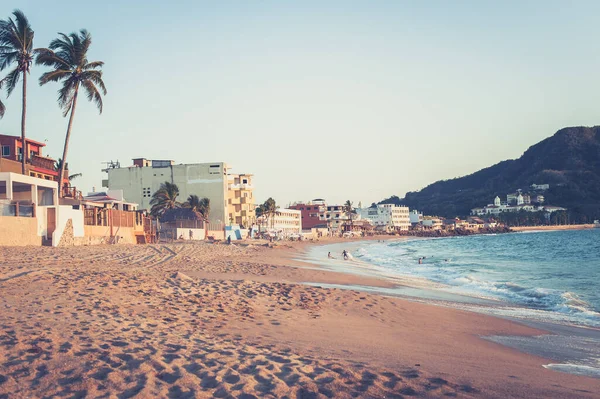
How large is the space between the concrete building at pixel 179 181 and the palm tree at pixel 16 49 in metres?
47.9

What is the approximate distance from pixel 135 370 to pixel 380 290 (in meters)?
13.6

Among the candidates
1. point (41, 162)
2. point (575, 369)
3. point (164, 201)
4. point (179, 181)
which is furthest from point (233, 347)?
point (179, 181)

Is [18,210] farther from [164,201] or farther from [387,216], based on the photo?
[387,216]

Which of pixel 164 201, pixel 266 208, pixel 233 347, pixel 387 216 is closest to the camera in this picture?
pixel 233 347

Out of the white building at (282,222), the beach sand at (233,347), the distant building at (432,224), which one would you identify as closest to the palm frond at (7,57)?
the beach sand at (233,347)

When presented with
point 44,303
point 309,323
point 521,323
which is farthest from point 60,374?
point 521,323

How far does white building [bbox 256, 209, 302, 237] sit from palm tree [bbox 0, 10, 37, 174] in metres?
60.5

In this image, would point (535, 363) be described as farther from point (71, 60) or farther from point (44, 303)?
point (71, 60)

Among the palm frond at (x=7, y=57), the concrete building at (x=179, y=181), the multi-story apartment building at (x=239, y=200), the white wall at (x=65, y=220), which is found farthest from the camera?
the multi-story apartment building at (x=239, y=200)

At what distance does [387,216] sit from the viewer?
7126 inches

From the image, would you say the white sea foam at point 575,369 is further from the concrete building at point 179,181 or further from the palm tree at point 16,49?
the concrete building at point 179,181

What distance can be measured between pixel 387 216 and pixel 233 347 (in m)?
177

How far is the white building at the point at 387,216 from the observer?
180975 millimetres

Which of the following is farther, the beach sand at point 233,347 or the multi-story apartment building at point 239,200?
the multi-story apartment building at point 239,200
